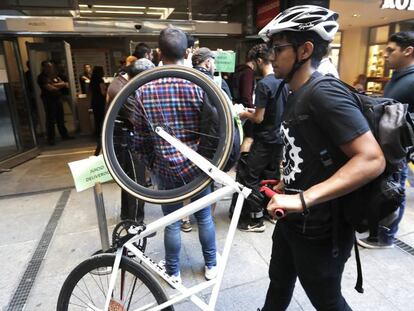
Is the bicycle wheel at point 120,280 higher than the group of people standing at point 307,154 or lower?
lower

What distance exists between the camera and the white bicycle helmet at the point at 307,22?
1168 millimetres

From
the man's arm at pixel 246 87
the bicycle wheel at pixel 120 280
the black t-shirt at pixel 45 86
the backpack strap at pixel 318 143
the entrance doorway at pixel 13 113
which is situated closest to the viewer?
the backpack strap at pixel 318 143

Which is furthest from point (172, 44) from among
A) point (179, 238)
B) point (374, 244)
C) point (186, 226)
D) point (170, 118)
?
point (374, 244)

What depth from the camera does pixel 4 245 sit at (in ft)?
9.66

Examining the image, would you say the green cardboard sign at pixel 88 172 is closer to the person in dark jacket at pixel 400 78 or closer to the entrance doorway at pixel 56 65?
the person in dark jacket at pixel 400 78

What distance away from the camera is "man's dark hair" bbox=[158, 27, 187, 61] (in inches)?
66.8

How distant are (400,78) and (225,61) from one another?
1.62 metres

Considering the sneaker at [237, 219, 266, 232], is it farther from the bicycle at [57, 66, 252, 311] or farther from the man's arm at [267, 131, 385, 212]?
the man's arm at [267, 131, 385, 212]

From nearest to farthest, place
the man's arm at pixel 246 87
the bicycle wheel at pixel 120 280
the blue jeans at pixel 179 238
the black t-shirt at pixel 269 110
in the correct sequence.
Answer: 1. the bicycle wheel at pixel 120 280
2. the blue jeans at pixel 179 238
3. the black t-shirt at pixel 269 110
4. the man's arm at pixel 246 87

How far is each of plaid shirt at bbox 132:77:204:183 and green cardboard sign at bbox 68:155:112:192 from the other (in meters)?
0.38

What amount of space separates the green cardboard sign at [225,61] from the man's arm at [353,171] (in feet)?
7.63

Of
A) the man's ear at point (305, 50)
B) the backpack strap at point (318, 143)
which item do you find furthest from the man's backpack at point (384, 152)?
the man's ear at point (305, 50)

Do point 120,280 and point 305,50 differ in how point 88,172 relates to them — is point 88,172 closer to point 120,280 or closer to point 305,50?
point 120,280

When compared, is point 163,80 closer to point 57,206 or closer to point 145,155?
point 145,155
